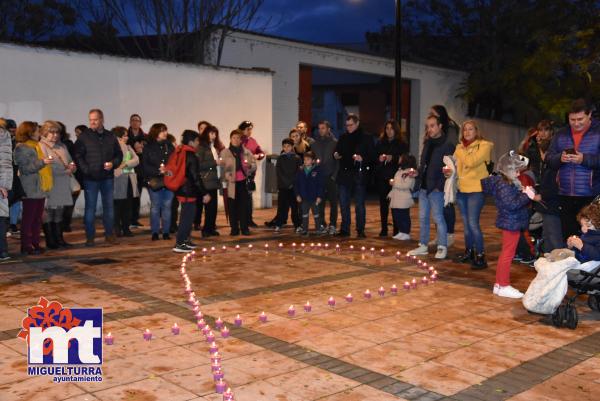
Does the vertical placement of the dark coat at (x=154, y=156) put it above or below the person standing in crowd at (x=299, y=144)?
below

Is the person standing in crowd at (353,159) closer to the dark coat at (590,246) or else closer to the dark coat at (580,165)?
the dark coat at (580,165)

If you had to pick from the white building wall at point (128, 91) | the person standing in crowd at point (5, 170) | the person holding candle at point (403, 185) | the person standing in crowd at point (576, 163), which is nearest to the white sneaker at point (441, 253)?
the person holding candle at point (403, 185)

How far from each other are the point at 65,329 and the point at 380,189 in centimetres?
806

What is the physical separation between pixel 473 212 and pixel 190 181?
417 centimetres

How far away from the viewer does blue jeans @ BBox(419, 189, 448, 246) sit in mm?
9836

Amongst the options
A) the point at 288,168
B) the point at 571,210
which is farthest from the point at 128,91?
the point at 571,210

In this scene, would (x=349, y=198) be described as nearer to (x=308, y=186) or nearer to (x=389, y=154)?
(x=308, y=186)

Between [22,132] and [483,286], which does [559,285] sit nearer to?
[483,286]

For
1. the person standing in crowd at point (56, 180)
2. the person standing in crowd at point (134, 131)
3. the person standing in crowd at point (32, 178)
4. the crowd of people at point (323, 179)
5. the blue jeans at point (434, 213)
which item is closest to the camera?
the crowd of people at point (323, 179)

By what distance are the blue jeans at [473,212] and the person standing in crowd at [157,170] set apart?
4.86 m

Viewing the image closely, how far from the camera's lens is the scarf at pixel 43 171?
10.0 m

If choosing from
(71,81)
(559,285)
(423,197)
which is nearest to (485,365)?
(559,285)

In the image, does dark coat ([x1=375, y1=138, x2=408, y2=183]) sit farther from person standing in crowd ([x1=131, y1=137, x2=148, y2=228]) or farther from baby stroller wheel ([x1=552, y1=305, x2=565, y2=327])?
baby stroller wheel ([x1=552, y1=305, x2=565, y2=327])

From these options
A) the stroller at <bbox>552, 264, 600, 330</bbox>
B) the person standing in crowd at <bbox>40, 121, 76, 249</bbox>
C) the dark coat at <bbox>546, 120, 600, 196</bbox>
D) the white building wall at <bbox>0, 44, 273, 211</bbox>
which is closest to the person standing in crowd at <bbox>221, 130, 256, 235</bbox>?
the person standing in crowd at <bbox>40, 121, 76, 249</bbox>
